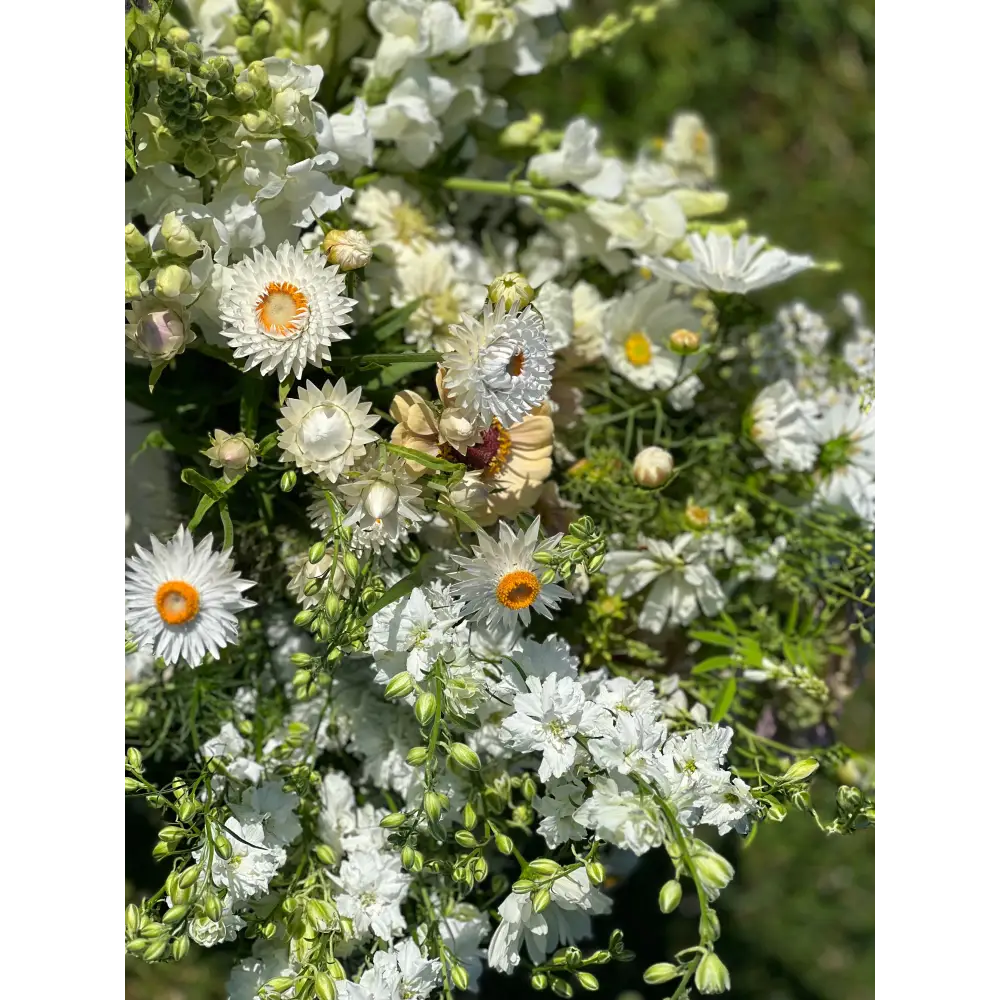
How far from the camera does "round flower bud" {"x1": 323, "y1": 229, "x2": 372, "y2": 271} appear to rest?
1.70 feet

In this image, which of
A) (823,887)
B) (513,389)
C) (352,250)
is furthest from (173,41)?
(823,887)

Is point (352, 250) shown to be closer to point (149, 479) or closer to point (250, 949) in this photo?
point (149, 479)

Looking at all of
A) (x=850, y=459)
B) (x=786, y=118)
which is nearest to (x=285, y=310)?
(x=850, y=459)

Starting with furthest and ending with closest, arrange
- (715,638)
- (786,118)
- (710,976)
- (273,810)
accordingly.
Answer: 1. (786,118)
2. (715,638)
3. (273,810)
4. (710,976)

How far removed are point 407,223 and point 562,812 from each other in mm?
423

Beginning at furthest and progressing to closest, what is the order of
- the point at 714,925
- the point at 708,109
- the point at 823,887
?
1. the point at 708,109
2. the point at 823,887
3. the point at 714,925

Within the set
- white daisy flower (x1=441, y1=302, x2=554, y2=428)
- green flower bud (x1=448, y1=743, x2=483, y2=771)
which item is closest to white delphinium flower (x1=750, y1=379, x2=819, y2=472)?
white daisy flower (x1=441, y1=302, x2=554, y2=428)

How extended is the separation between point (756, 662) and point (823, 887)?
2.52ft

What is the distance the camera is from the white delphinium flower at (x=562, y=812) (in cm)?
52

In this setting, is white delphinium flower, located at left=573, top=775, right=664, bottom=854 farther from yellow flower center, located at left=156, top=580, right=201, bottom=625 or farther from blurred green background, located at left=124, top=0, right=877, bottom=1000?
blurred green background, located at left=124, top=0, right=877, bottom=1000

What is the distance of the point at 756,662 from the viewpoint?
66 cm

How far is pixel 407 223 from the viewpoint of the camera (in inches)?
26.6

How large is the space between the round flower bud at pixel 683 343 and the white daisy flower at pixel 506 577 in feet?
0.71

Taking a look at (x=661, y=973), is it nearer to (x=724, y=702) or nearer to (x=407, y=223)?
(x=724, y=702)
